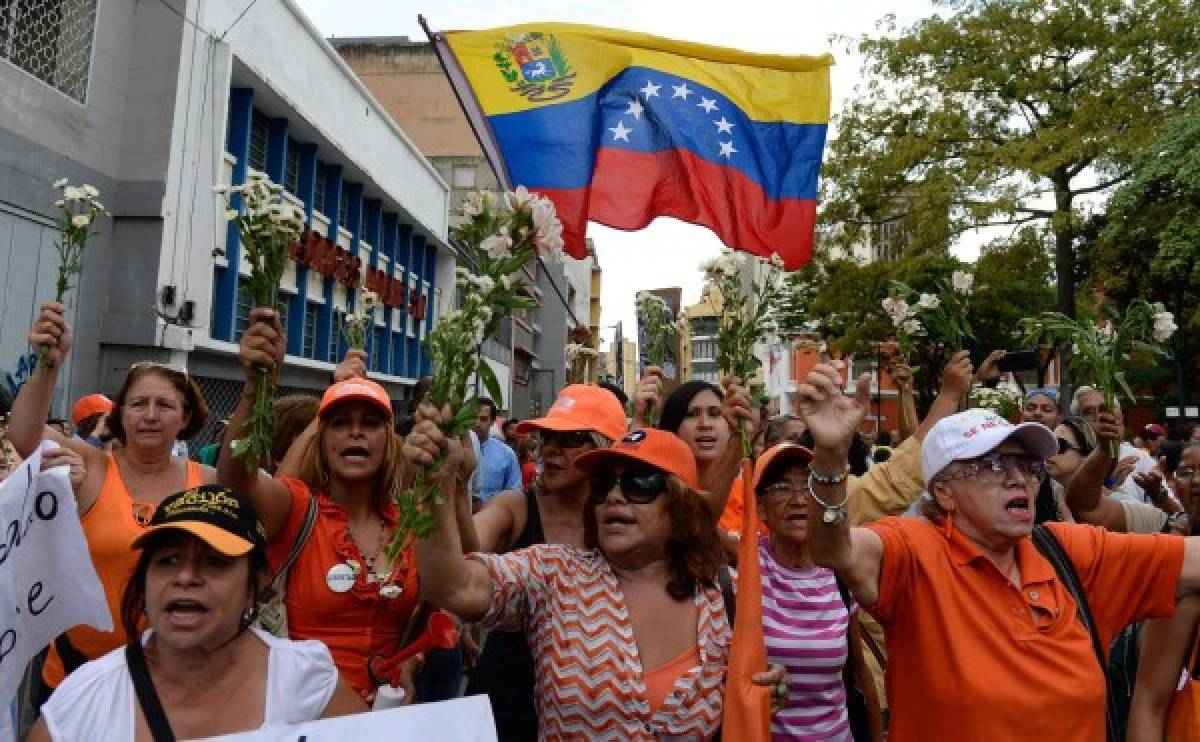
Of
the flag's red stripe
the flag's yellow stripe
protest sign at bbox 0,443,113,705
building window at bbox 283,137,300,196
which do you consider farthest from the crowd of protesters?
building window at bbox 283,137,300,196

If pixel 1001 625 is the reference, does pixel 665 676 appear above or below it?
below

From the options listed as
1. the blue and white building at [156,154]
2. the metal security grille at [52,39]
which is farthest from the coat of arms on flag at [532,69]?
the metal security grille at [52,39]

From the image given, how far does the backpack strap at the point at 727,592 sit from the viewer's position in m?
2.76

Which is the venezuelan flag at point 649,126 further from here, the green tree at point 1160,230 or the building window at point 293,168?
the building window at point 293,168

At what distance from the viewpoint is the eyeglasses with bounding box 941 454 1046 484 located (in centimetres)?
257

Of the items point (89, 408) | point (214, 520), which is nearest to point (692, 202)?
point (89, 408)

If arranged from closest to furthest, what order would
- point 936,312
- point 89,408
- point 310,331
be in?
point 936,312, point 89,408, point 310,331

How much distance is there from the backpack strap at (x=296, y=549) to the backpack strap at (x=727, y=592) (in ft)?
4.52

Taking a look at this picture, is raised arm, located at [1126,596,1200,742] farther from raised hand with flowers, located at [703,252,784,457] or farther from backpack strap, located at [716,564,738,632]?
raised hand with flowers, located at [703,252,784,457]

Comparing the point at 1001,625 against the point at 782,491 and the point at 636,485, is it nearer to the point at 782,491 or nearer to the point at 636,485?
the point at 782,491

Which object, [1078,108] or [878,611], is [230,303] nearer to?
[878,611]

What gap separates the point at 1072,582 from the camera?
2590 mm

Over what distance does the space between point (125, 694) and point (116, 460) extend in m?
1.51

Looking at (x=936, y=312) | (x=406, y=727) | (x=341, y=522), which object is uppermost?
(x=936, y=312)
